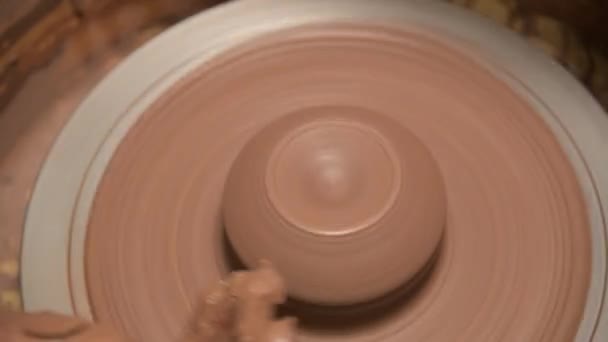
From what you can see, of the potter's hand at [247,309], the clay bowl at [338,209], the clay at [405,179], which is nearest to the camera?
the potter's hand at [247,309]

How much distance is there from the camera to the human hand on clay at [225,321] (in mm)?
895

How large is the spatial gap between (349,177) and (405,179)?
3.0 inches

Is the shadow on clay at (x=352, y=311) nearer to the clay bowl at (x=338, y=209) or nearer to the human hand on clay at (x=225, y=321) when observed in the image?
the clay bowl at (x=338, y=209)

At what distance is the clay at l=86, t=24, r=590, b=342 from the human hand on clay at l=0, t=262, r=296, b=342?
197 millimetres

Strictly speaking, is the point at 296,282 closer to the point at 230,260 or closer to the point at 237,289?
the point at 230,260

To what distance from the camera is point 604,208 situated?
53.1 inches

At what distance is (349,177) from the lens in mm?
1181

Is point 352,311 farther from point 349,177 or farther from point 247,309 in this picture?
point 247,309

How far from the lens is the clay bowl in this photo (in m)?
1.17

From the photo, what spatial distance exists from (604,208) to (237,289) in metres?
0.69

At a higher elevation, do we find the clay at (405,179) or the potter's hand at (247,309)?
the clay at (405,179)

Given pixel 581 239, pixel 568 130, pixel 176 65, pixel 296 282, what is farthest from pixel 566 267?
pixel 176 65

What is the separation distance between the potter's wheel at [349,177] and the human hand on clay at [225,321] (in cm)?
19

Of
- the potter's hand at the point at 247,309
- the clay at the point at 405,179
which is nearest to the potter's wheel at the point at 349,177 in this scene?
the clay at the point at 405,179
